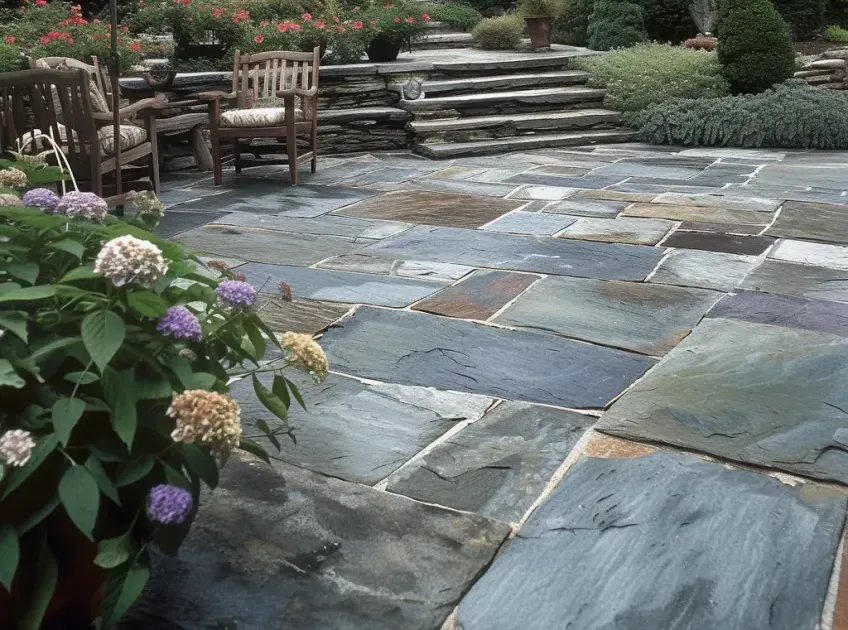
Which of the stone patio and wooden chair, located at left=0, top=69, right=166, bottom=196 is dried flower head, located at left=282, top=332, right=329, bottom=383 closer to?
the stone patio

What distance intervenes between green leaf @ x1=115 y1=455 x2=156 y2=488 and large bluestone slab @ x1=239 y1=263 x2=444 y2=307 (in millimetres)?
2169

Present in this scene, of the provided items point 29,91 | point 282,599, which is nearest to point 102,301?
point 282,599

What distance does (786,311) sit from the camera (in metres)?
3.37

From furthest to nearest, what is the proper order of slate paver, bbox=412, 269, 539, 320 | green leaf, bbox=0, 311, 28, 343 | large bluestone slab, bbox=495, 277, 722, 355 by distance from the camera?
slate paver, bbox=412, 269, 539, 320, large bluestone slab, bbox=495, 277, 722, 355, green leaf, bbox=0, 311, 28, 343

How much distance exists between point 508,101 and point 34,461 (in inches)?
304

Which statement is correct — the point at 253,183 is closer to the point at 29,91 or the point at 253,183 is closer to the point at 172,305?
the point at 29,91

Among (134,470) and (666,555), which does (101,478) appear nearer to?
(134,470)

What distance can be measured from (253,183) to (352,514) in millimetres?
4950

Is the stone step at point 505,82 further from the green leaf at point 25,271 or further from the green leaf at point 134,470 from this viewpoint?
the green leaf at point 134,470

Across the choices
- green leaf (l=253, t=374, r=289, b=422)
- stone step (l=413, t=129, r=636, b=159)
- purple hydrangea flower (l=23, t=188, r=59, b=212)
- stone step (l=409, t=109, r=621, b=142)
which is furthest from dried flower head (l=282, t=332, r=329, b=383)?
stone step (l=409, t=109, r=621, b=142)

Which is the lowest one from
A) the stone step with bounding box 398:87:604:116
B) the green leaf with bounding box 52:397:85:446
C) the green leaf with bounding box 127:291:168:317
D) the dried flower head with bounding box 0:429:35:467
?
the stone step with bounding box 398:87:604:116

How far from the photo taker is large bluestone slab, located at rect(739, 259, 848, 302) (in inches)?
143

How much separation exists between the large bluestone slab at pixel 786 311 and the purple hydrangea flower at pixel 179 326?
240 cm

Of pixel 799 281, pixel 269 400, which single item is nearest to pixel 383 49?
pixel 799 281
